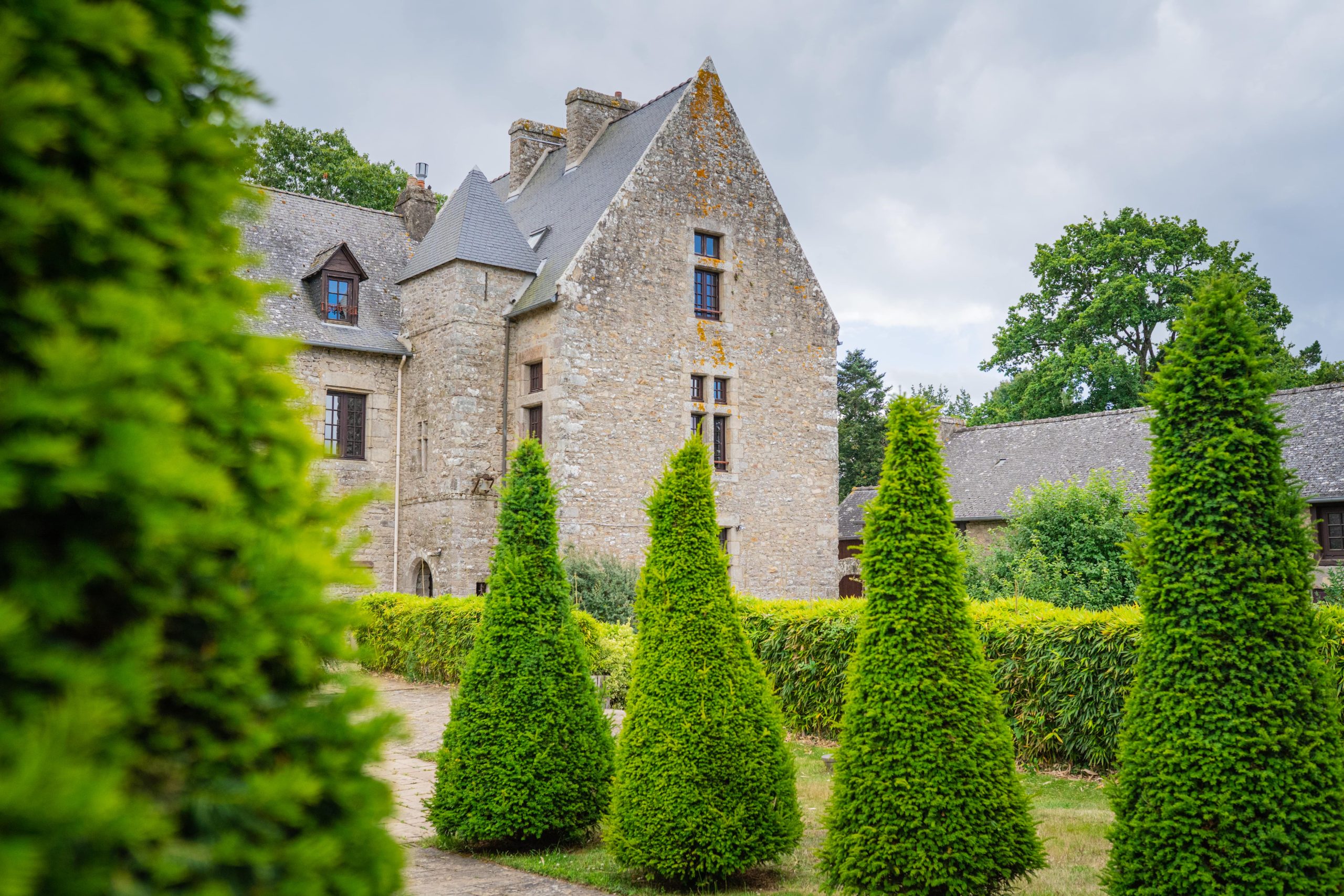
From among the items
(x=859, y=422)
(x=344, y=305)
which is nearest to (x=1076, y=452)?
(x=859, y=422)

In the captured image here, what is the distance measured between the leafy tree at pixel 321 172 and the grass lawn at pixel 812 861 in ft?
97.5

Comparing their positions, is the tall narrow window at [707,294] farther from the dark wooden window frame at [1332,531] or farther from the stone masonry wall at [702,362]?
the dark wooden window frame at [1332,531]

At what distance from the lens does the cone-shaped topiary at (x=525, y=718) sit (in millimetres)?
6926

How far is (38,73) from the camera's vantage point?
4.55 feet

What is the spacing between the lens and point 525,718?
699 centimetres

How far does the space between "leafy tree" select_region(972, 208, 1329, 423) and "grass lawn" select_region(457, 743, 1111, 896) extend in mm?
31972

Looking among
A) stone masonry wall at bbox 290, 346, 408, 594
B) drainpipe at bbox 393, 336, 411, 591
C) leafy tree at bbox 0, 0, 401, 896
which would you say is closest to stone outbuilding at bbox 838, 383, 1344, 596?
drainpipe at bbox 393, 336, 411, 591

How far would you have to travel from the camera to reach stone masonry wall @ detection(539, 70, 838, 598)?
754 inches

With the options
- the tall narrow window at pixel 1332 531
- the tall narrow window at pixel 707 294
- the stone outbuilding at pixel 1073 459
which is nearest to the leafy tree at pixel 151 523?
the tall narrow window at pixel 707 294

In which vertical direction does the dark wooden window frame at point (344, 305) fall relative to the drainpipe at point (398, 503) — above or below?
above

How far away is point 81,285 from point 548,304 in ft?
59.3

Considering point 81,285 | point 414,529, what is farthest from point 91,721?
point 414,529

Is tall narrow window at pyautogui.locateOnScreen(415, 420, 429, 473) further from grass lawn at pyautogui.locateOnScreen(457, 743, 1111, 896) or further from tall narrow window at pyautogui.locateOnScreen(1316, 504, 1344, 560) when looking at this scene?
tall narrow window at pyautogui.locateOnScreen(1316, 504, 1344, 560)

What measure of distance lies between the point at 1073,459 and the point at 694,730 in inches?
1045
